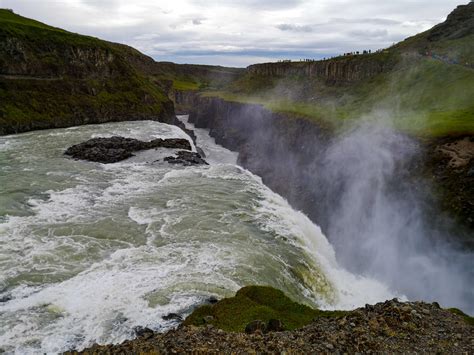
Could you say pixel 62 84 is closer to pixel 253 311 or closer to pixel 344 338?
pixel 253 311

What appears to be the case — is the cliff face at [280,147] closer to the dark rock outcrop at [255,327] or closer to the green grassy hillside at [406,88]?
the green grassy hillside at [406,88]

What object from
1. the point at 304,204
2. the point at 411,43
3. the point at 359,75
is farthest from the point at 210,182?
the point at 411,43

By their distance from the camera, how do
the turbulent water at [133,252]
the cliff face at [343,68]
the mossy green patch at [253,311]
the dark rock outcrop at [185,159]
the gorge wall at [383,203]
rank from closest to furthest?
the mossy green patch at [253,311] → the turbulent water at [133,252] → the gorge wall at [383,203] → the dark rock outcrop at [185,159] → the cliff face at [343,68]

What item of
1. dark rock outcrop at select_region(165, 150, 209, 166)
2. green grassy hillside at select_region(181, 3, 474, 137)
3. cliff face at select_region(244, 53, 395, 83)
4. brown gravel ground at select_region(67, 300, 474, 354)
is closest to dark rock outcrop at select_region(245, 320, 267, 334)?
brown gravel ground at select_region(67, 300, 474, 354)

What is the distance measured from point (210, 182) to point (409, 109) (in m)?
27.9

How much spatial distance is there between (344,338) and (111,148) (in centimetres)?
4232

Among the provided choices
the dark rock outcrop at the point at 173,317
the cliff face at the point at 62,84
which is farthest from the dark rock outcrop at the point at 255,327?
the cliff face at the point at 62,84

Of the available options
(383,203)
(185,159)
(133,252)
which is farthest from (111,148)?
(383,203)

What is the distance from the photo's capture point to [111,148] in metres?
49.0

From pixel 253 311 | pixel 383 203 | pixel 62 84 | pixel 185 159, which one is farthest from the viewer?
pixel 62 84

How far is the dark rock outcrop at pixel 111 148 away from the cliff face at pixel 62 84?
63.6ft

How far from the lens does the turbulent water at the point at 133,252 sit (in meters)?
15.6

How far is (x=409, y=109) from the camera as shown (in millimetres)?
49344

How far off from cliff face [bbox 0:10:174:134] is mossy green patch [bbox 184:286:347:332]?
184 ft
